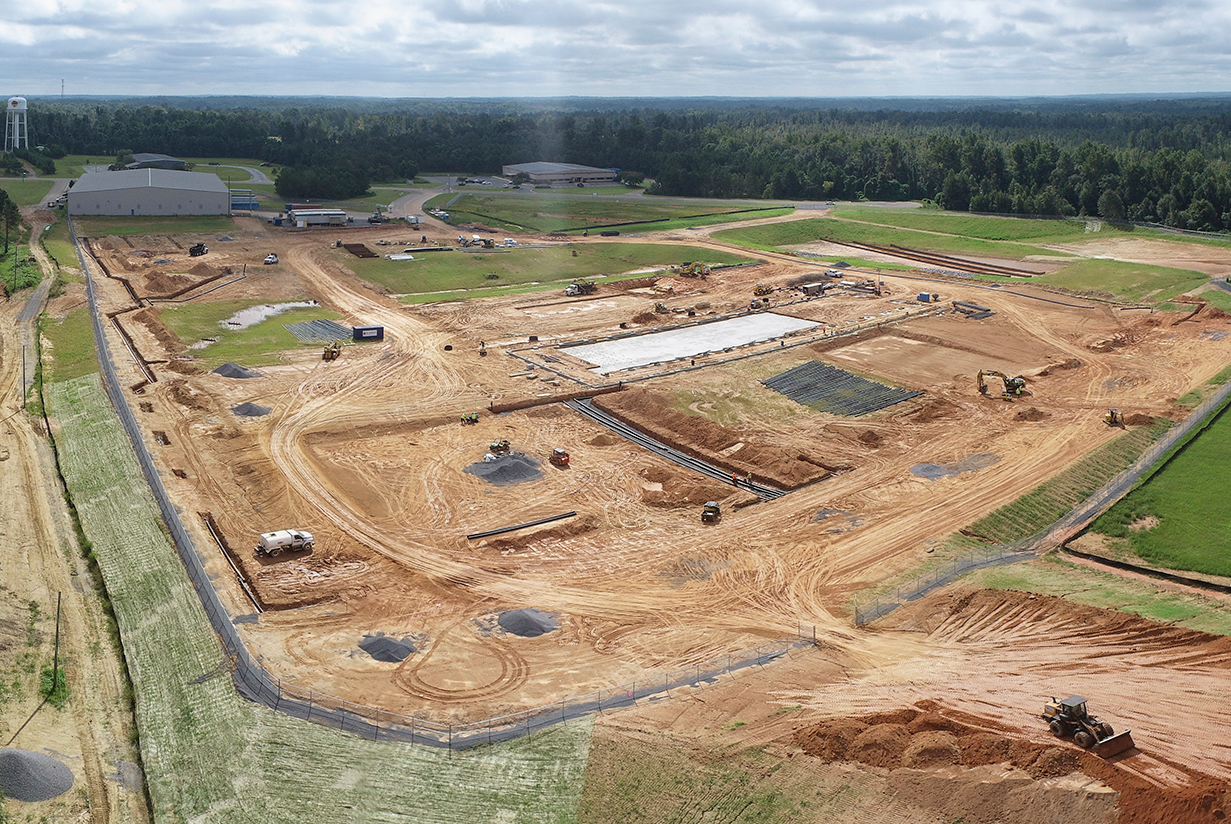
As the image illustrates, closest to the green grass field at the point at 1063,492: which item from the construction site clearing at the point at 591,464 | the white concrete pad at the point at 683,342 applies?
the construction site clearing at the point at 591,464

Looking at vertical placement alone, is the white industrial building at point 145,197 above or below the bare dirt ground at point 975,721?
above

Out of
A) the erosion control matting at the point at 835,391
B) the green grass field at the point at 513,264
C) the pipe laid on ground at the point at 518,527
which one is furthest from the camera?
the green grass field at the point at 513,264

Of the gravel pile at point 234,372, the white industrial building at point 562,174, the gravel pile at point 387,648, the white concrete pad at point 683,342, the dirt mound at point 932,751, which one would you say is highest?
the white industrial building at point 562,174

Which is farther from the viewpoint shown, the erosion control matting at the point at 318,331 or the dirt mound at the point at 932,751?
the erosion control matting at the point at 318,331

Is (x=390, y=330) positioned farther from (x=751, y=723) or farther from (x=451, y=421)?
(x=751, y=723)

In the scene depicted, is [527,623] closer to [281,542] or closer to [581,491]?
[281,542]

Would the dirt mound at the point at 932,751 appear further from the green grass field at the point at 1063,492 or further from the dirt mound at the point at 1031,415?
the dirt mound at the point at 1031,415

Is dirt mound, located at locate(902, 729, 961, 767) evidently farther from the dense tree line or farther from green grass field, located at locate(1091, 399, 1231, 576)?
the dense tree line

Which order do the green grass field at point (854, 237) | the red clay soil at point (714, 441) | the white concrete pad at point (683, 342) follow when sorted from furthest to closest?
the green grass field at point (854, 237)
the white concrete pad at point (683, 342)
the red clay soil at point (714, 441)
